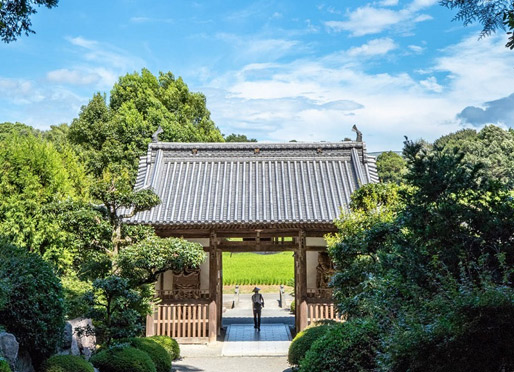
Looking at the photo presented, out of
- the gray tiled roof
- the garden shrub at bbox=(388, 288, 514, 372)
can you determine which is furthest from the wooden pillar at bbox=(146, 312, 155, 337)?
the garden shrub at bbox=(388, 288, 514, 372)

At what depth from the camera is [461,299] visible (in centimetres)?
492

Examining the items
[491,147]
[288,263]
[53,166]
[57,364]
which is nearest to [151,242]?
[57,364]

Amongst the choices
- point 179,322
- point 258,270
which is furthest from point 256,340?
point 258,270

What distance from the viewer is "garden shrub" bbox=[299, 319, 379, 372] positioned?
6.95 meters

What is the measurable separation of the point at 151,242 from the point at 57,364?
448cm

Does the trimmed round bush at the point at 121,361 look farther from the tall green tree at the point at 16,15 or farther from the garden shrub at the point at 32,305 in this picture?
the tall green tree at the point at 16,15

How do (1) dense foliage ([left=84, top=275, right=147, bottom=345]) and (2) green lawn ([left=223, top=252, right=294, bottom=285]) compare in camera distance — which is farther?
(2) green lawn ([left=223, top=252, right=294, bottom=285])

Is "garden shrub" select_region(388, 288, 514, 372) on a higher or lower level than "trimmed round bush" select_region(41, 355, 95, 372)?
higher

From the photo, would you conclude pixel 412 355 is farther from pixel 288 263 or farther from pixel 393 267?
pixel 288 263

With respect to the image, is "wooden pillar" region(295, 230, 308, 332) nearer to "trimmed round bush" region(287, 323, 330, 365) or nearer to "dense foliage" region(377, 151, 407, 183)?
"trimmed round bush" region(287, 323, 330, 365)

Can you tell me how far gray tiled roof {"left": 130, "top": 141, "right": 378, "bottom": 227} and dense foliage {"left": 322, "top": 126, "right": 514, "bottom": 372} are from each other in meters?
7.00

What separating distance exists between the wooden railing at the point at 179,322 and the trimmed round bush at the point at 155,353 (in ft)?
11.9

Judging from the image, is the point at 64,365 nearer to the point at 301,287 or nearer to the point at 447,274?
the point at 447,274

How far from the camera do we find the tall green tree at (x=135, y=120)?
2845 centimetres
